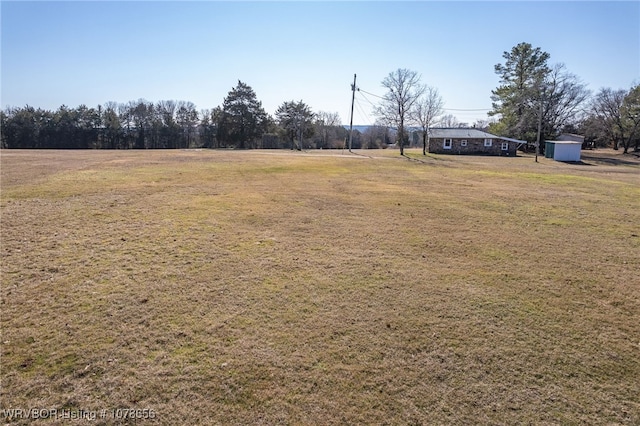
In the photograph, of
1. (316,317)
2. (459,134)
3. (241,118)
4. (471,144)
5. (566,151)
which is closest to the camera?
(316,317)

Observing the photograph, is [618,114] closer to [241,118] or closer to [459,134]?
[459,134]

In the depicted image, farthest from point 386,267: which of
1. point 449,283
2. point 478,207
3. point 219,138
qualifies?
point 219,138

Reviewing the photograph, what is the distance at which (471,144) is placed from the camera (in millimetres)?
44562

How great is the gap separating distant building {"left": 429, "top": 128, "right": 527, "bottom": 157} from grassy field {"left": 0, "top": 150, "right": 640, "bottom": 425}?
38.0m

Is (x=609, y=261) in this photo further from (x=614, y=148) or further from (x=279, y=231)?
(x=614, y=148)

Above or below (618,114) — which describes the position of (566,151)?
below

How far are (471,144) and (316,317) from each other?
149 feet

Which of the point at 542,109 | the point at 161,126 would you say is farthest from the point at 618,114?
the point at 161,126

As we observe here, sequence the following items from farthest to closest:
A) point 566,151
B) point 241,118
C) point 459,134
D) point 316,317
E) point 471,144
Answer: point 241,118 < point 459,134 < point 471,144 < point 566,151 < point 316,317

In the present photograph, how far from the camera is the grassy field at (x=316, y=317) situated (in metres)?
3.04

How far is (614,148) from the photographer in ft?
177

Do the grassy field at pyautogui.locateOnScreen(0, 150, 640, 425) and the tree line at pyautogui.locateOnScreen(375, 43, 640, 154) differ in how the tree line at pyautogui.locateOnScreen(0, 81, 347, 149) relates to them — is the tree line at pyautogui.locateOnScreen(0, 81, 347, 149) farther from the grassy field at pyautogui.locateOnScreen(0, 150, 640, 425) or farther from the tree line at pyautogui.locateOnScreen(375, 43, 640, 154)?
the grassy field at pyautogui.locateOnScreen(0, 150, 640, 425)

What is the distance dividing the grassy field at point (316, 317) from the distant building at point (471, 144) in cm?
3801

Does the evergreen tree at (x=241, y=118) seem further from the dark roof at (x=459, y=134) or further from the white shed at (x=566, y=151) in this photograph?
the white shed at (x=566, y=151)
